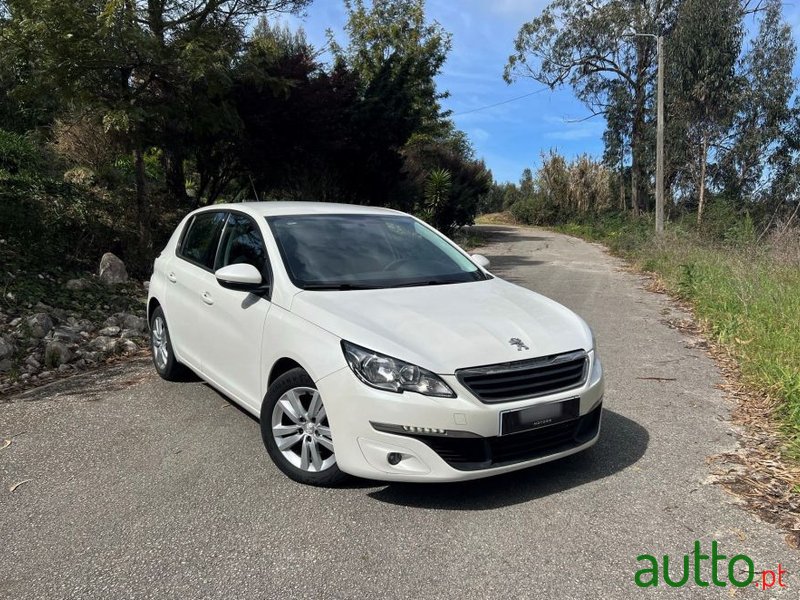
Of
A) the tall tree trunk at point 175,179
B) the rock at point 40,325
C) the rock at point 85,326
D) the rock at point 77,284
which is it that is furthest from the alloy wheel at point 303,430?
the tall tree trunk at point 175,179

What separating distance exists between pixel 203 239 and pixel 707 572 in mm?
4138

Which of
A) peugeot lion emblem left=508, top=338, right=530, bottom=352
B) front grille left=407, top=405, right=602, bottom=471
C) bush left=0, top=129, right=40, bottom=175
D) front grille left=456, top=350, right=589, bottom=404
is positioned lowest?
front grille left=407, top=405, right=602, bottom=471

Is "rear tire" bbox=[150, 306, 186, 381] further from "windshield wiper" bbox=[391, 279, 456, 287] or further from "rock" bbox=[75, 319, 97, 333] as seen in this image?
"windshield wiper" bbox=[391, 279, 456, 287]

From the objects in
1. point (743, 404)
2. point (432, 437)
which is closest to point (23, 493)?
point (432, 437)

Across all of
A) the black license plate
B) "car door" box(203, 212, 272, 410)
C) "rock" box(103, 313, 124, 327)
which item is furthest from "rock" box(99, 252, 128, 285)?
→ the black license plate

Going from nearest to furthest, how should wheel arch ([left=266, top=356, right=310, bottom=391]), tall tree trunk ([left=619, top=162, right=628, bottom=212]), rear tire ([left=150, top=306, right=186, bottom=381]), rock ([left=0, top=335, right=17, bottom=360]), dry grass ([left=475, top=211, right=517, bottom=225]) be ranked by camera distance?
wheel arch ([left=266, top=356, right=310, bottom=391]), rear tire ([left=150, top=306, right=186, bottom=381]), rock ([left=0, top=335, right=17, bottom=360]), tall tree trunk ([left=619, top=162, right=628, bottom=212]), dry grass ([left=475, top=211, right=517, bottom=225])

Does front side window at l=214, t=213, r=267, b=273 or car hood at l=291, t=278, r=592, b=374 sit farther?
front side window at l=214, t=213, r=267, b=273

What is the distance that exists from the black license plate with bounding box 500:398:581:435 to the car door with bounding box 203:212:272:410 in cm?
158

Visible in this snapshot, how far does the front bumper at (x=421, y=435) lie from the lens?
3.13 metres

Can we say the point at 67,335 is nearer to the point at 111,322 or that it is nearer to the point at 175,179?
the point at 111,322

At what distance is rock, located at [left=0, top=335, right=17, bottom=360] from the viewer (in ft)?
20.0

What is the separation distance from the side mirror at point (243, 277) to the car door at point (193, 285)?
0.63m

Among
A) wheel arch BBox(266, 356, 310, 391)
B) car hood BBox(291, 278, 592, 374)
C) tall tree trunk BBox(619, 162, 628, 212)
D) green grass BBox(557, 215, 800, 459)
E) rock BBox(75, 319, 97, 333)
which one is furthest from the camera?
tall tree trunk BBox(619, 162, 628, 212)

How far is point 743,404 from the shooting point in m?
5.15
